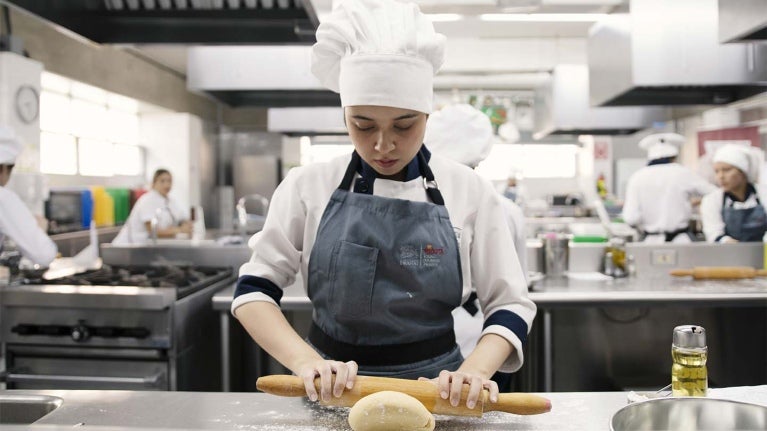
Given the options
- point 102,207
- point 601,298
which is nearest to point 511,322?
point 601,298

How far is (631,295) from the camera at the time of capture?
2.76 metres

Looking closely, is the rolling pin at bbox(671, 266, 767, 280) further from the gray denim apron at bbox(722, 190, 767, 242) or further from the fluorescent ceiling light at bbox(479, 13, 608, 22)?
the fluorescent ceiling light at bbox(479, 13, 608, 22)

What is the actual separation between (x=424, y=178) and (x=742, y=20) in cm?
164

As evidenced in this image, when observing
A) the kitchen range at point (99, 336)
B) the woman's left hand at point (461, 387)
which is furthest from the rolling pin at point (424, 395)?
the kitchen range at point (99, 336)

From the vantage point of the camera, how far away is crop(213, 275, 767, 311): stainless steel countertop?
2688 millimetres

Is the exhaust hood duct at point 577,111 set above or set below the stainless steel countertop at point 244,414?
above

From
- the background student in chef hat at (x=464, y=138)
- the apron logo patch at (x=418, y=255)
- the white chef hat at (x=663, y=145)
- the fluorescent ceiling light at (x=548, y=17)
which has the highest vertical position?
the fluorescent ceiling light at (x=548, y=17)

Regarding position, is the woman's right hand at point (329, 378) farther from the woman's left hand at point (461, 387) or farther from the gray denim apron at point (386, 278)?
the gray denim apron at point (386, 278)

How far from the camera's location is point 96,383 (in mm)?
2654

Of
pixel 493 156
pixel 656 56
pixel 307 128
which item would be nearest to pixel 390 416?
pixel 656 56

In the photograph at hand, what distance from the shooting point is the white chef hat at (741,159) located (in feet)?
13.9

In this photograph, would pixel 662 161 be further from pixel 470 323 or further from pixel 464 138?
pixel 470 323

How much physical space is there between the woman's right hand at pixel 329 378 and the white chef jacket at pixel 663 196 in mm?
4613

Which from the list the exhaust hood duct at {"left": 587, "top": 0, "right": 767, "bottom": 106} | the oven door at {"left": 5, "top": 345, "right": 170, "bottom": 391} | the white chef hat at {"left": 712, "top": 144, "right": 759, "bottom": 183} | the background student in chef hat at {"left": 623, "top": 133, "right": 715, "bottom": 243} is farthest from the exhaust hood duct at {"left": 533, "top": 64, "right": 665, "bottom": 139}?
the oven door at {"left": 5, "top": 345, "right": 170, "bottom": 391}
